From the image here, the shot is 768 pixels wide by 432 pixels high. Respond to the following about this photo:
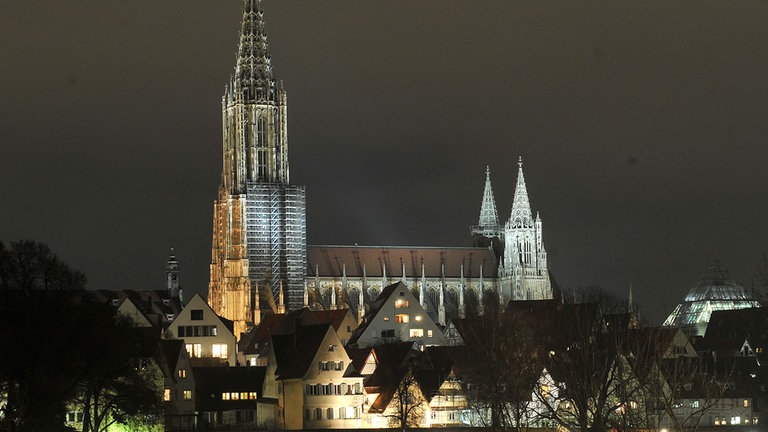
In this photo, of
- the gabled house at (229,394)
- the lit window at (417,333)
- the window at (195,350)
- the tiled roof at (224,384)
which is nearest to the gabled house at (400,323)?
the lit window at (417,333)

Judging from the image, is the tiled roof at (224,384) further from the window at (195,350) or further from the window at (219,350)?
the window at (219,350)

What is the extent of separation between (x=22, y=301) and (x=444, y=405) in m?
36.3

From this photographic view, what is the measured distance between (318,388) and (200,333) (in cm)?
2159

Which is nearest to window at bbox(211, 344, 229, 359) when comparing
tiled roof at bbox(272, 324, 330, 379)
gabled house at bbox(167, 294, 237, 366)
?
gabled house at bbox(167, 294, 237, 366)

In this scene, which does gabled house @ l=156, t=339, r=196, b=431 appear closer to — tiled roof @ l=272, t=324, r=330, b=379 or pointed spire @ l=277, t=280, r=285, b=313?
tiled roof @ l=272, t=324, r=330, b=379

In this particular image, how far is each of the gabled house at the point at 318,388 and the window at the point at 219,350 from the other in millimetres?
18736

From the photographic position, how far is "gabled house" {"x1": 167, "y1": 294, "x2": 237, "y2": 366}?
391 ft

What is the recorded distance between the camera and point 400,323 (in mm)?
137000

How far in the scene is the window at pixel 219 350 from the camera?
121062 mm

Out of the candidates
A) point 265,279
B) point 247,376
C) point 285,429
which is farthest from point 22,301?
point 265,279

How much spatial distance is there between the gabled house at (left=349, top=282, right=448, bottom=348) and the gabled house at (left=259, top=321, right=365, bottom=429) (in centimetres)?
2977

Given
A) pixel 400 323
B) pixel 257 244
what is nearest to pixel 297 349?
pixel 400 323


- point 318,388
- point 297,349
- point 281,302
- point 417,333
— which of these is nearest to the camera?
point 318,388

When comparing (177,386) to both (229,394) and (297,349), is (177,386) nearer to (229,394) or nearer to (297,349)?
(229,394)
